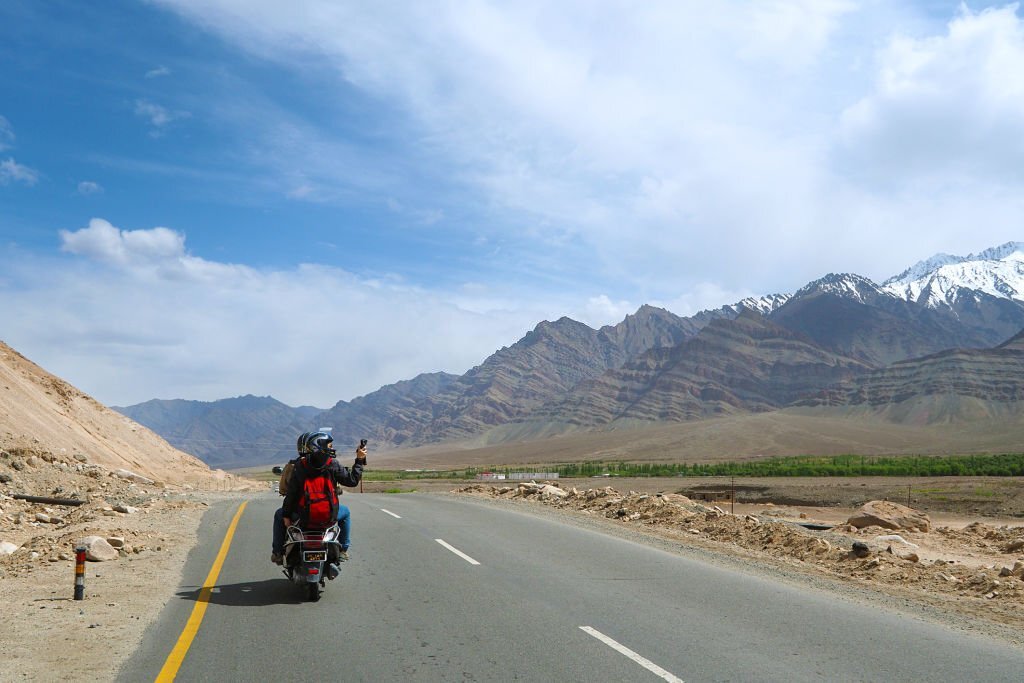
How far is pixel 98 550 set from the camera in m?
12.8

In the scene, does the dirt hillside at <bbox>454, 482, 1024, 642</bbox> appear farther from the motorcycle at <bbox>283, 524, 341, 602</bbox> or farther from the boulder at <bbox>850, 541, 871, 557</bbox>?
the motorcycle at <bbox>283, 524, 341, 602</bbox>

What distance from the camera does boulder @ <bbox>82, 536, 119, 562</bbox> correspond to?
1265 cm

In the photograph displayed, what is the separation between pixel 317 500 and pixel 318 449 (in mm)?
632

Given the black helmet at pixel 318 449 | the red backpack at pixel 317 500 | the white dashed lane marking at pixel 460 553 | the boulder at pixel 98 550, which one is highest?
the black helmet at pixel 318 449

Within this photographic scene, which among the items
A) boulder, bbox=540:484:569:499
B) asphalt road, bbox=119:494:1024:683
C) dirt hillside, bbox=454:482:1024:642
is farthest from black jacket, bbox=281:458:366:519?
boulder, bbox=540:484:569:499

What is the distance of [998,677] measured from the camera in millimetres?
7281

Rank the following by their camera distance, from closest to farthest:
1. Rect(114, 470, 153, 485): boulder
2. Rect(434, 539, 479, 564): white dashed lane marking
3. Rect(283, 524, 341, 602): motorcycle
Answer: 1. Rect(283, 524, 341, 602): motorcycle
2. Rect(434, 539, 479, 564): white dashed lane marking
3. Rect(114, 470, 153, 485): boulder

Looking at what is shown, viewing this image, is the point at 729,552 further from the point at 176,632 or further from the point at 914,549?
the point at 176,632

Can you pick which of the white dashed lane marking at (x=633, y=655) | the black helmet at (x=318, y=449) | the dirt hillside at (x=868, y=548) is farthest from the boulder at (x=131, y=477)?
the white dashed lane marking at (x=633, y=655)

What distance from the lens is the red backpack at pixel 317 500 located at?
9.85 metres

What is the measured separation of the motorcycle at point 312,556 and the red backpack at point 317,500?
11cm

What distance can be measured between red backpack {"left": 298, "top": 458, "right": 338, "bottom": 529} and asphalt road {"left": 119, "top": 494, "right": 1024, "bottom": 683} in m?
1.00

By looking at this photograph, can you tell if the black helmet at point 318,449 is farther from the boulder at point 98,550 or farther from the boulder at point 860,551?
the boulder at point 860,551

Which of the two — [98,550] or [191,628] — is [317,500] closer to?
[191,628]
